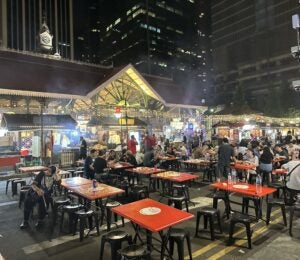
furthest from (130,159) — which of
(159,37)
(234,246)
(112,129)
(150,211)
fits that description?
(159,37)

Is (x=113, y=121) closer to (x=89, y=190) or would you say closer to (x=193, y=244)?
(x=89, y=190)

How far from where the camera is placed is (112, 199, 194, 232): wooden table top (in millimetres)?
4035

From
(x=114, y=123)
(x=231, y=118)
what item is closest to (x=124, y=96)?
(x=114, y=123)

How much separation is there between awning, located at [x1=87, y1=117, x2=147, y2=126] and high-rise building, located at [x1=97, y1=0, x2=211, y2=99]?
59.0 m

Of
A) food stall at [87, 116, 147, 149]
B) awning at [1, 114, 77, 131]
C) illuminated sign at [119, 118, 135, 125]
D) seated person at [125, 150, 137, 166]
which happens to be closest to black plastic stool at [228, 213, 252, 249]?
seated person at [125, 150, 137, 166]

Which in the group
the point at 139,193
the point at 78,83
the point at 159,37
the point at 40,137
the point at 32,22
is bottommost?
the point at 139,193

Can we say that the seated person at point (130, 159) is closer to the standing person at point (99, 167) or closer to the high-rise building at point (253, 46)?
the standing person at point (99, 167)

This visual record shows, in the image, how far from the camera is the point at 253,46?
68.4 meters

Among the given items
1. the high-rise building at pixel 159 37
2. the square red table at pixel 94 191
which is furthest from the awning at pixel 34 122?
the high-rise building at pixel 159 37

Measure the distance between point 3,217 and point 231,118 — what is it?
66.5 ft

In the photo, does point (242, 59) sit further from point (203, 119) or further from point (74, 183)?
point (74, 183)

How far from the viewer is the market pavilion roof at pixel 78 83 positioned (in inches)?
535

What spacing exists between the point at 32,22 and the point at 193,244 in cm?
7251

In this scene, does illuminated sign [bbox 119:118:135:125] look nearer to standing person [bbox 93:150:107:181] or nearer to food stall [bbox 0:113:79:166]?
food stall [bbox 0:113:79:166]
